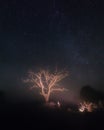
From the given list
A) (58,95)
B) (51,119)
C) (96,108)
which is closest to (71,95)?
(58,95)

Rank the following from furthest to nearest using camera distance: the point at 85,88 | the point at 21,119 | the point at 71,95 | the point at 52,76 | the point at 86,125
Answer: the point at 71,95 → the point at 52,76 → the point at 85,88 → the point at 21,119 → the point at 86,125

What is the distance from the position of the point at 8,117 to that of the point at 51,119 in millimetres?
4233

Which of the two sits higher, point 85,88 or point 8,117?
point 85,88

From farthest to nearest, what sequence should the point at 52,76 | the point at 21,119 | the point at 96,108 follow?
the point at 52,76 → the point at 96,108 → the point at 21,119

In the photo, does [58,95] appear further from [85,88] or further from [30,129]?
[30,129]

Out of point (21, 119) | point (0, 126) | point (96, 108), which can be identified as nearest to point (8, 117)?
point (21, 119)

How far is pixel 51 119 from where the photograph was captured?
60.1 feet

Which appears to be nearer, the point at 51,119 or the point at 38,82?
the point at 51,119

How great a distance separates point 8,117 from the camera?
1870 cm

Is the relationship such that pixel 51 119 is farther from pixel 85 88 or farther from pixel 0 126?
pixel 85 88

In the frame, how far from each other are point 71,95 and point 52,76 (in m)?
5.25

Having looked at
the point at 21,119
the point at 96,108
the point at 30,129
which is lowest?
the point at 30,129

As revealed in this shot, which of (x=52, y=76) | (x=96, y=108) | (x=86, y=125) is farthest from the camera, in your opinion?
(x=52, y=76)

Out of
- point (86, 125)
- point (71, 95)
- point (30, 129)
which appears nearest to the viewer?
point (30, 129)
